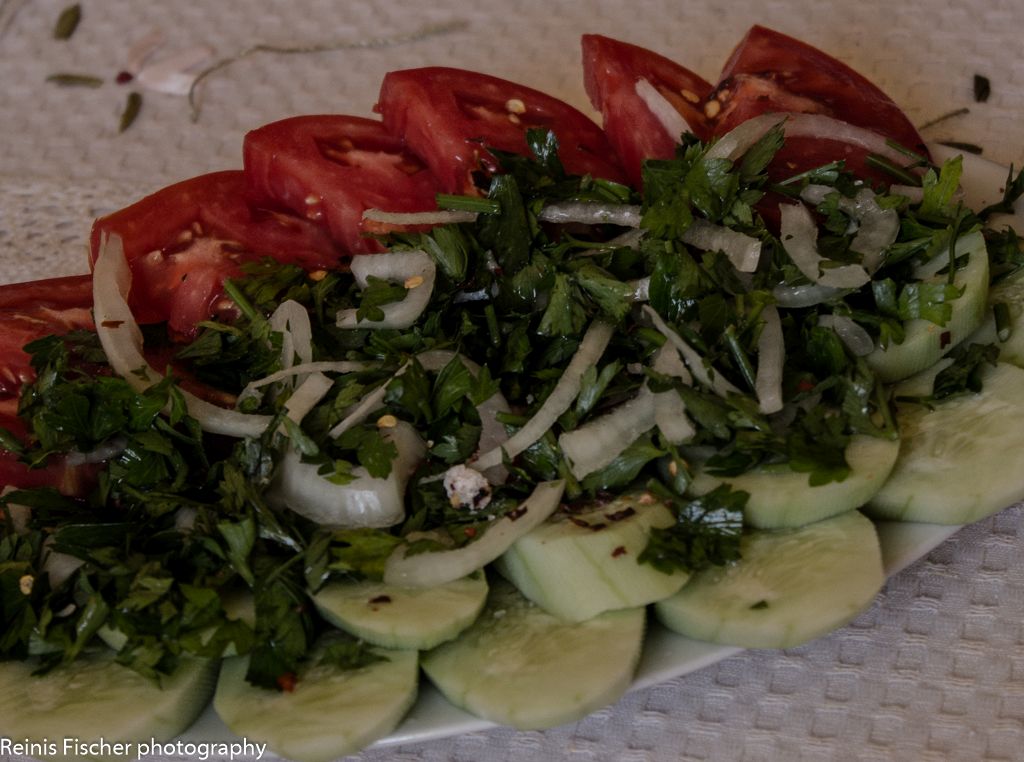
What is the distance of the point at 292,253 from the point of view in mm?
2584

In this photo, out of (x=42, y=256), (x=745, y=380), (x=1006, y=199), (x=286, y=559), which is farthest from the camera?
(x=42, y=256)

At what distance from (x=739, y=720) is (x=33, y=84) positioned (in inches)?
120

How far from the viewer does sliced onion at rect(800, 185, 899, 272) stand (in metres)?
2.28

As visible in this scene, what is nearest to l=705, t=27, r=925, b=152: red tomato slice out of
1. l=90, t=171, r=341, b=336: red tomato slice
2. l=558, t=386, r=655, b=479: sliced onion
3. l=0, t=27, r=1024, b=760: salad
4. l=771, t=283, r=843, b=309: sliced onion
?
l=0, t=27, r=1024, b=760: salad

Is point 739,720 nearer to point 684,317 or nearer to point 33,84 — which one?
point 684,317

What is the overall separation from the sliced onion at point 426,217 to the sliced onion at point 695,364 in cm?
48

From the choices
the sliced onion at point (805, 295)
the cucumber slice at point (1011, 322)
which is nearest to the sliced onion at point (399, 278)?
the sliced onion at point (805, 295)

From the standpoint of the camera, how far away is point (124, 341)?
2.29 m

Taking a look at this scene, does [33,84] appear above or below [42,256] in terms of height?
above

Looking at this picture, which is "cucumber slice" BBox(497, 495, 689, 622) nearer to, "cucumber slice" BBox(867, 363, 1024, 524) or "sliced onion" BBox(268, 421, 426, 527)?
"sliced onion" BBox(268, 421, 426, 527)

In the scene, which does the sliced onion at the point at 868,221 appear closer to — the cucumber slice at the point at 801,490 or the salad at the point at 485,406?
the salad at the point at 485,406

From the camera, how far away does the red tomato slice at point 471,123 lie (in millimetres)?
2570

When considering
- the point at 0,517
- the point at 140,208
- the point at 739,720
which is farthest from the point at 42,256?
the point at 739,720

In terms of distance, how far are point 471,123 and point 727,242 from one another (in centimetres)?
70
